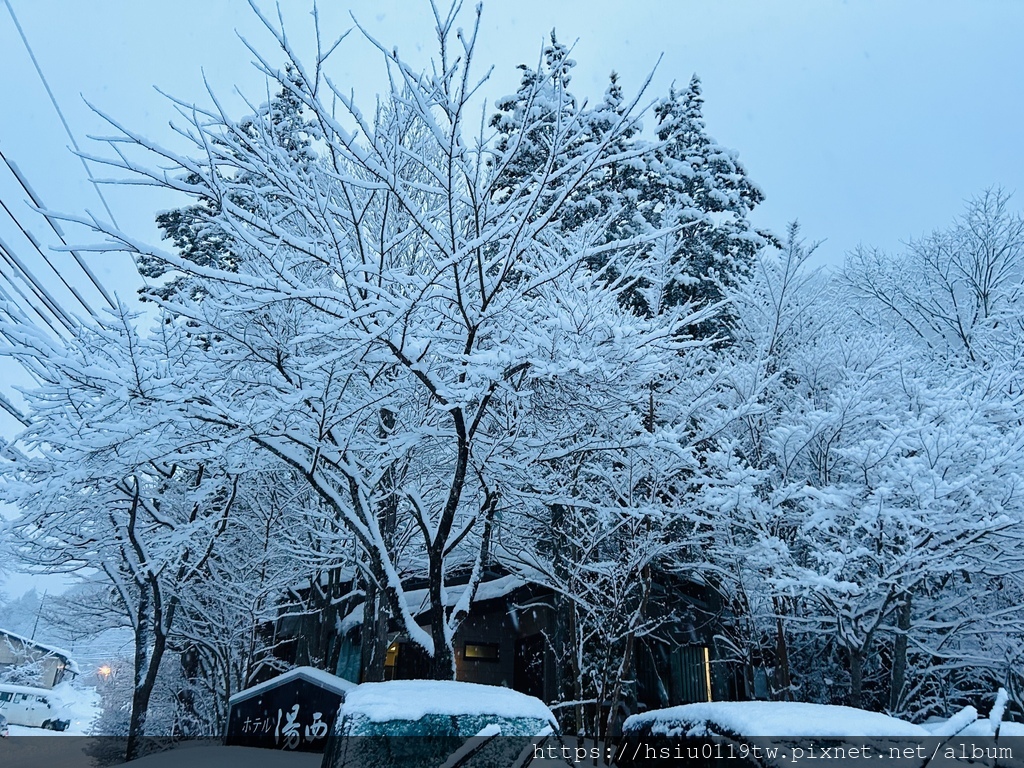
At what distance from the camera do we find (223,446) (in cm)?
650

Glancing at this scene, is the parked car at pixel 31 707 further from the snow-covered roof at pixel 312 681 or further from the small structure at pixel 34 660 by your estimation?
the snow-covered roof at pixel 312 681

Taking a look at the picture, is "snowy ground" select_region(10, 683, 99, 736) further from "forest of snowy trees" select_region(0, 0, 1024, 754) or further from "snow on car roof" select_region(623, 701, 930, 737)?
"snow on car roof" select_region(623, 701, 930, 737)

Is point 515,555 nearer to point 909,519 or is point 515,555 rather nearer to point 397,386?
point 397,386

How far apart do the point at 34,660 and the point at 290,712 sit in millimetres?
48620

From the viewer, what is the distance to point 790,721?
3.89 metres

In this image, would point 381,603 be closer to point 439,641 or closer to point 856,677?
point 439,641

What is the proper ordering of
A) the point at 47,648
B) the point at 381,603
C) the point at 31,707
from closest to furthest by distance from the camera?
the point at 381,603, the point at 31,707, the point at 47,648

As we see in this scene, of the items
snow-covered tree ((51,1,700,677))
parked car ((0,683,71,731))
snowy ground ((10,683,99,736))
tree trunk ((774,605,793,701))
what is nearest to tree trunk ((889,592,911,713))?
tree trunk ((774,605,793,701))

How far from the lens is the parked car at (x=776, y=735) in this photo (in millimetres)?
3645

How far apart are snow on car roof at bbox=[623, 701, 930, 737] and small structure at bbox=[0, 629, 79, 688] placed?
44541 mm

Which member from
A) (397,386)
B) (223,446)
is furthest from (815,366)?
(223,446)

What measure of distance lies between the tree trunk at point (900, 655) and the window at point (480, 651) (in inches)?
376

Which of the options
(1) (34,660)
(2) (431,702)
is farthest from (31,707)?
(2) (431,702)

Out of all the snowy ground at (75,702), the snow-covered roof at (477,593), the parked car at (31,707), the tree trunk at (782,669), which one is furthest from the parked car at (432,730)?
the snowy ground at (75,702)
